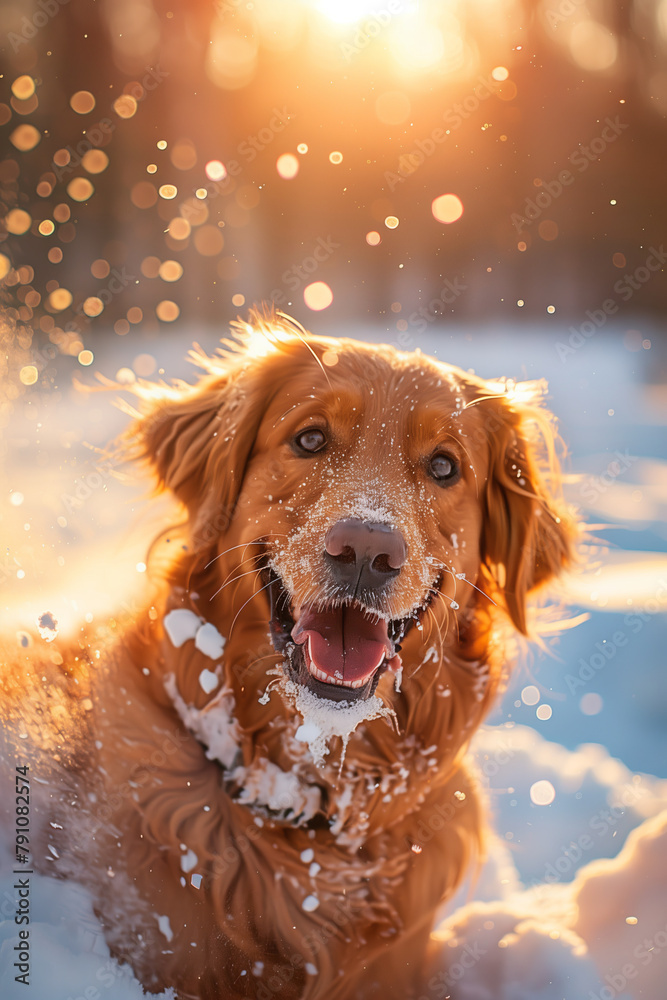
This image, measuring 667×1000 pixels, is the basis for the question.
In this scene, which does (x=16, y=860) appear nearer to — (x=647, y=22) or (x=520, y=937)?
(x=520, y=937)

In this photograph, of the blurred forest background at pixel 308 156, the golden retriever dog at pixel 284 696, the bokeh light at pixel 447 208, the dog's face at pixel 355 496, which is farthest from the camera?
the bokeh light at pixel 447 208

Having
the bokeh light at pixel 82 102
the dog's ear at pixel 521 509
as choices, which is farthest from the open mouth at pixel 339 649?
the bokeh light at pixel 82 102

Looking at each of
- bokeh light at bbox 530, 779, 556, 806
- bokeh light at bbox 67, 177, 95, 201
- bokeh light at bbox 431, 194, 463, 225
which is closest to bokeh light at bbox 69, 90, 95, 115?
bokeh light at bbox 67, 177, 95, 201

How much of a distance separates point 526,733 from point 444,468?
1.47 meters

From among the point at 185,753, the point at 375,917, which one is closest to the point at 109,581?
the point at 185,753

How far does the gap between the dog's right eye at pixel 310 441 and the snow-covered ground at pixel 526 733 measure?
0.52 m

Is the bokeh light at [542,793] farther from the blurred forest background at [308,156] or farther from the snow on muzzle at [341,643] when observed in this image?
the blurred forest background at [308,156]

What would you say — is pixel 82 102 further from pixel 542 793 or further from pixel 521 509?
pixel 542 793

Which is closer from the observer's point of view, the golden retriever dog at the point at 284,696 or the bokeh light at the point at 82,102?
the golden retriever dog at the point at 284,696

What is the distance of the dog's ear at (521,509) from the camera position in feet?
6.07

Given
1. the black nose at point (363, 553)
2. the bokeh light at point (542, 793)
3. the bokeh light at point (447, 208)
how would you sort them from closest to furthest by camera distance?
the black nose at point (363, 553)
the bokeh light at point (542, 793)
the bokeh light at point (447, 208)

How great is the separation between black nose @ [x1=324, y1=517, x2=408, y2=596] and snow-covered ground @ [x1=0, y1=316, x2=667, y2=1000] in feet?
2.42

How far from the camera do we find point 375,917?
1.79 meters

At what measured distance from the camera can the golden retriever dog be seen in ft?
5.27
